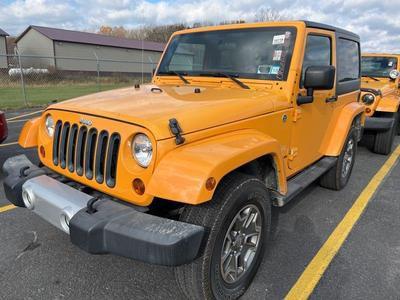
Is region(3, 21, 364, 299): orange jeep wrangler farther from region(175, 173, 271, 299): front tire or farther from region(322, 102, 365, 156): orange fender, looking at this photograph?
region(322, 102, 365, 156): orange fender

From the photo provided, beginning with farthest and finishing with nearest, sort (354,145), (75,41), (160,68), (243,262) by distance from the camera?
(75,41) → (354,145) → (160,68) → (243,262)

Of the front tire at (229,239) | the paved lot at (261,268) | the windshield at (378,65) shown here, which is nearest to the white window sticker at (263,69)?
the front tire at (229,239)

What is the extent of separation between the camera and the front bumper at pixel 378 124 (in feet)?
20.7

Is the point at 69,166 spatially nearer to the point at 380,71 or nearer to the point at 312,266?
the point at 312,266

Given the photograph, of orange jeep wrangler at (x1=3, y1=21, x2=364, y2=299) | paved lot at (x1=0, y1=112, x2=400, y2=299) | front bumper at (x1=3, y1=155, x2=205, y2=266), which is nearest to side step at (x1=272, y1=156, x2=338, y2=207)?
orange jeep wrangler at (x1=3, y1=21, x2=364, y2=299)

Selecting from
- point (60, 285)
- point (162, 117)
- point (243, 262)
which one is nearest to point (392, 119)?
point (243, 262)

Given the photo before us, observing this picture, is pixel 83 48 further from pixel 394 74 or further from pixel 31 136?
pixel 31 136

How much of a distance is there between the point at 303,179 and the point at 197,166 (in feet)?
6.13

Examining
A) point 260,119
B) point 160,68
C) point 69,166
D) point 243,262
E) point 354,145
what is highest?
point 160,68

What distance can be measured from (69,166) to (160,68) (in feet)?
6.38

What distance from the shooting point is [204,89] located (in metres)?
3.34

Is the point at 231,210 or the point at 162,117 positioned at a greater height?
the point at 162,117

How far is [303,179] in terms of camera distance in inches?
141

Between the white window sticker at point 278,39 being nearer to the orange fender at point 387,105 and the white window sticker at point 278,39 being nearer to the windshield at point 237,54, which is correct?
the windshield at point 237,54
